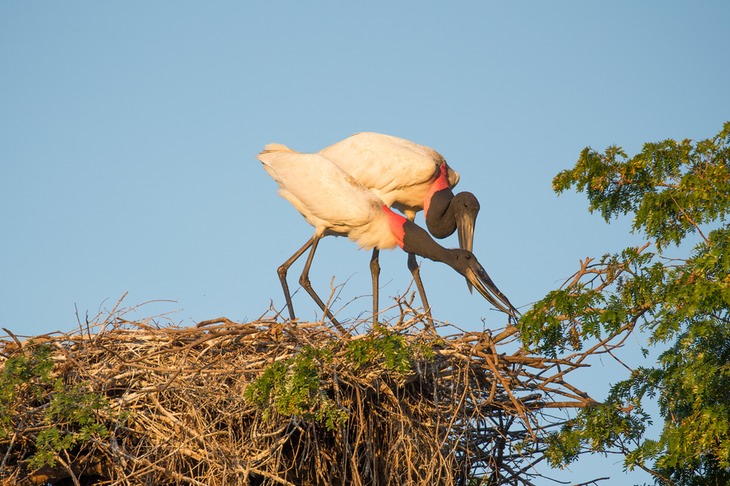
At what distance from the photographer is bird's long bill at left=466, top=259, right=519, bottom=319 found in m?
8.91

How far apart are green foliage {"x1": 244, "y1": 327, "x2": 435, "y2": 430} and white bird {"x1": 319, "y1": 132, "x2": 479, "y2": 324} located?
3183 mm

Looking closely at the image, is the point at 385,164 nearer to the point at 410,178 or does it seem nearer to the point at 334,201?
the point at 410,178

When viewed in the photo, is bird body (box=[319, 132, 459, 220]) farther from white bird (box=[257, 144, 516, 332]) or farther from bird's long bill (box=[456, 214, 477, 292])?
bird's long bill (box=[456, 214, 477, 292])

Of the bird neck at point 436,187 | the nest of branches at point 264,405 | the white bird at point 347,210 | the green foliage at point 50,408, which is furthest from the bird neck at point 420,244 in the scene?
the green foliage at point 50,408

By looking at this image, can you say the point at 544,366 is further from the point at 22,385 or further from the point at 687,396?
the point at 22,385

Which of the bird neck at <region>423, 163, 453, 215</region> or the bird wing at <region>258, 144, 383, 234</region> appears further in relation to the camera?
the bird neck at <region>423, 163, 453, 215</region>

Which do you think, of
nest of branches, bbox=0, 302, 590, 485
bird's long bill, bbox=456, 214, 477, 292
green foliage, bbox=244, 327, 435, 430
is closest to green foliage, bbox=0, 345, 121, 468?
nest of branches, bbox=0, 302, 590, 485

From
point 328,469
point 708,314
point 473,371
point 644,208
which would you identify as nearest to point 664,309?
point 708,314

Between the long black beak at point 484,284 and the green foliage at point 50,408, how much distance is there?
10.5ft

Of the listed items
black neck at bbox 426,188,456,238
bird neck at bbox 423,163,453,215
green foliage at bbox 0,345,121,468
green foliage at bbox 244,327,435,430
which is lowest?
green foliage at bbox 0,345,121,468

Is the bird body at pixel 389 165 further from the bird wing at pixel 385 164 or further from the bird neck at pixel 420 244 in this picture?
the bird neck at pixel 420 244

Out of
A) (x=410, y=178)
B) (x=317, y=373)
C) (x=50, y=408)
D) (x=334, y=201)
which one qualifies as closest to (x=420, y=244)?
(x=410, y=178)

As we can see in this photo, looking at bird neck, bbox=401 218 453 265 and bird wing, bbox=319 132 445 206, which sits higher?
bird wing, bbox=319 132 445 206

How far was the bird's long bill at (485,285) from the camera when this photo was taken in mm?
8906
